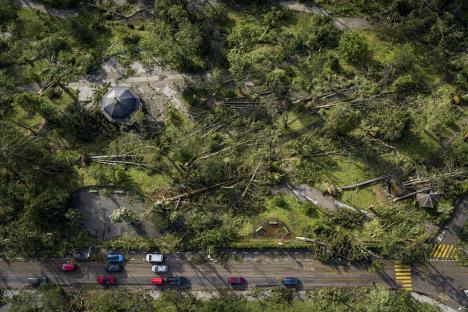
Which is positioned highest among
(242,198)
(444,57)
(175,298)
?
(444,57)

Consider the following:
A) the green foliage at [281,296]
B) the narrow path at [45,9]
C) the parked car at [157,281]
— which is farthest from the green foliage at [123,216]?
the narrow path at [45,9]

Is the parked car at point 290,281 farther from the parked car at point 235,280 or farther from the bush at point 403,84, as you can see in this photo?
the bush at point 403,84

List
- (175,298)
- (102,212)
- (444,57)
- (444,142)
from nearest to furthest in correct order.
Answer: (175,298)
(102,212)
(444,142)
(444,57)

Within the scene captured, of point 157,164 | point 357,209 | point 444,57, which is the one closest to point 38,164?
point 157,164

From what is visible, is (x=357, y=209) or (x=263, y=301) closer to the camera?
(x=263, y=301)

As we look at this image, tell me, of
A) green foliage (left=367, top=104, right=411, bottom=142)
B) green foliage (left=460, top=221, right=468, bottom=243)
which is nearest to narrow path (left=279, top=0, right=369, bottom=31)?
green foliage (left=367, top=104, right=411, bottom=142)

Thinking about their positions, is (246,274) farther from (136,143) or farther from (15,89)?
(15,89)
